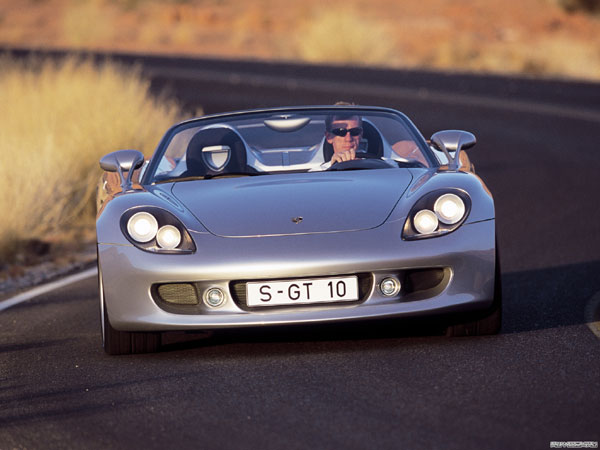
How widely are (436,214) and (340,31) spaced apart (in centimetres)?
2826

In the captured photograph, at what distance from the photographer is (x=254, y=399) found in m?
5.31

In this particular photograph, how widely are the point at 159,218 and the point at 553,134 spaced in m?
12.6

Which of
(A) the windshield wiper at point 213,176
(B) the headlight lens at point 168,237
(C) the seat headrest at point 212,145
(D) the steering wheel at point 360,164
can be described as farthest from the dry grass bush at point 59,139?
(B) the headlight lens at point 168,237

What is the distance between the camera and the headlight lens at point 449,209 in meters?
6.15

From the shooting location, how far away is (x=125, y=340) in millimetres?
6320

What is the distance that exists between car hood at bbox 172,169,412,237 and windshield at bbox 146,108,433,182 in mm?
333

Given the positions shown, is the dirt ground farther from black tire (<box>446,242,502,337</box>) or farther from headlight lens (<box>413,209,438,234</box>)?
headlight lens (<box>413,209,438,234</box>)

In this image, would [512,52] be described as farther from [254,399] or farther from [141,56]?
[254,399]

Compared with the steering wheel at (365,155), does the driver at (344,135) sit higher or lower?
higher

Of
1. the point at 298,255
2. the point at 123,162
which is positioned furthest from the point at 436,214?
the point at 123,162

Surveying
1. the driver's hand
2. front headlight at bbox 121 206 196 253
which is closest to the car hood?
front headlight at bbox 121 206 196 253

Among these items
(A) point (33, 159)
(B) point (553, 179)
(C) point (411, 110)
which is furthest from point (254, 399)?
(C) point (411, 110)

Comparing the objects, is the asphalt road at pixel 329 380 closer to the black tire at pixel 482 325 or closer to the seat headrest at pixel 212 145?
the black tire at pixel 482 325

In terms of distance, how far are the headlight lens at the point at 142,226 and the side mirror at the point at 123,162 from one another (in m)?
0.94
